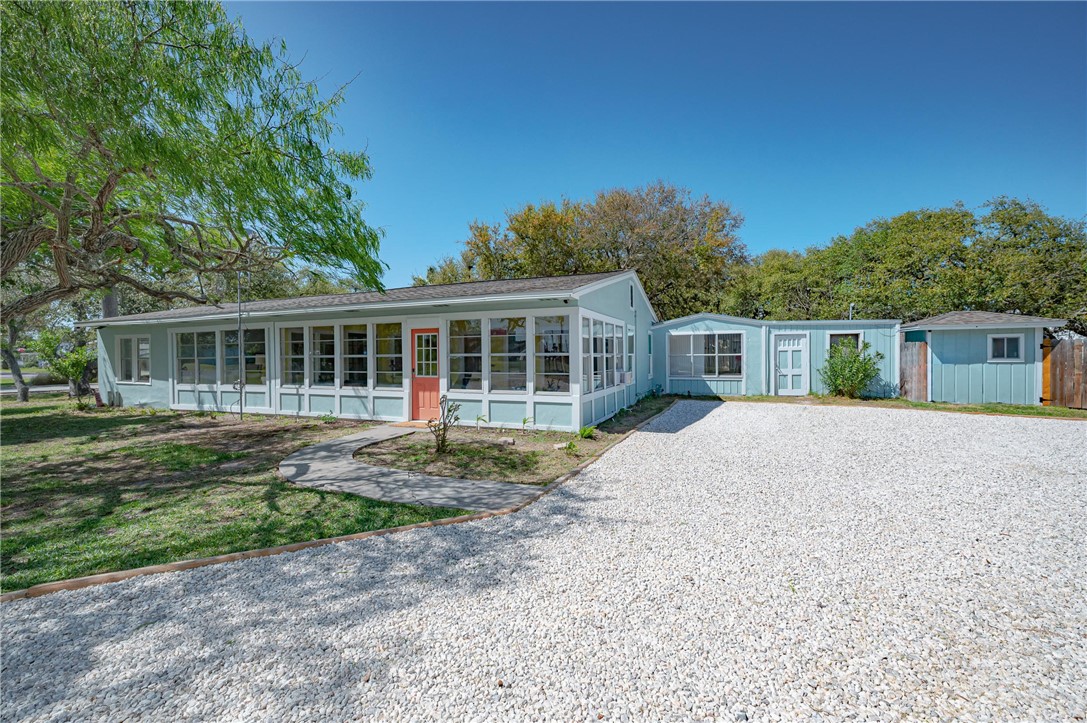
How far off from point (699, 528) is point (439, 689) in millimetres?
2831

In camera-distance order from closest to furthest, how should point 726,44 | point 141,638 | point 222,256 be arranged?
point 141,638 < point 222,256 < point 726,44

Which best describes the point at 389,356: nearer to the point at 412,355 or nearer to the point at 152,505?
the point at 412,355

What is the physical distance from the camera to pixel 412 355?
9.93m

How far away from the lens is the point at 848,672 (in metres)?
2.20

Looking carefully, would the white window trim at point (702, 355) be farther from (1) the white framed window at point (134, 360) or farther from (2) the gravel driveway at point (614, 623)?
(1) the white framed window at point (134, 360)

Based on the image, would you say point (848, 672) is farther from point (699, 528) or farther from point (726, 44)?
point (726, 44)

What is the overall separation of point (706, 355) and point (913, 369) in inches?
233

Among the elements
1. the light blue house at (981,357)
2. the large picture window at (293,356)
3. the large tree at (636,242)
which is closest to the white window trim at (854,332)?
the light blue house at (981,357)

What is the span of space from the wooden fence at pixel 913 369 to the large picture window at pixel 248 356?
18.5m

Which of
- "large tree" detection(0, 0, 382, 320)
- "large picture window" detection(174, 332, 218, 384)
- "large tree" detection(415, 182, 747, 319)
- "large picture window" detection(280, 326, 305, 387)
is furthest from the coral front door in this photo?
"large tree" detection(415, 182, 747, 319)

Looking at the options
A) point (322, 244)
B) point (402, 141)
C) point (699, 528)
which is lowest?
point (699, 528)

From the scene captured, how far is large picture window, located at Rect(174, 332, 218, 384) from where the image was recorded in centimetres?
1212

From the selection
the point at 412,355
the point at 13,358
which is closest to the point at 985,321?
the point at 412,355

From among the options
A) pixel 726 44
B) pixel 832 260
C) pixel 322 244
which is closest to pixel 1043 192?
pixel 832 260
